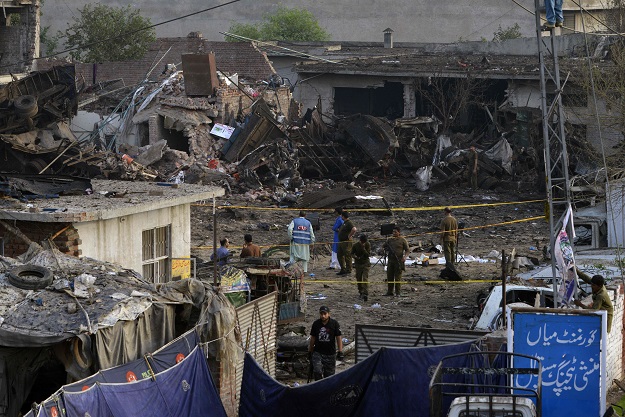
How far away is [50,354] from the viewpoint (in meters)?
11.9

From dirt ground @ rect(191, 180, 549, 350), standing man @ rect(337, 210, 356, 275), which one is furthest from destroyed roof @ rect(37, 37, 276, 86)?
standing man @ rect(337, 210, 356, 275)

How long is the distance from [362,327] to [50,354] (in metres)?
3.69

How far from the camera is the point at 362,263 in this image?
821 inches

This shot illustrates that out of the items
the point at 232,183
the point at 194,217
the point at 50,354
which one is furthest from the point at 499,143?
the point at 50,354

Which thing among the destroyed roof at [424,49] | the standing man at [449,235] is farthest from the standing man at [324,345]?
the destroyed roof at [424,49]

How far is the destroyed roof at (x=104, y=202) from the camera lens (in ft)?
48.7

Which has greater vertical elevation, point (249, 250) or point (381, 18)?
point (381, 18)

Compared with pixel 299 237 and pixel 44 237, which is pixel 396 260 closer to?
pixel 299 237

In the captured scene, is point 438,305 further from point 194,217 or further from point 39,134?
point 39,134

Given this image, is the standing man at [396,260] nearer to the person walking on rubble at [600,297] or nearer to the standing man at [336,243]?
the standing man at [336,243]

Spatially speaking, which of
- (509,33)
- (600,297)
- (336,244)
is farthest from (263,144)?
(509,33)

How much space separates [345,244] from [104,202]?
7.32 meters

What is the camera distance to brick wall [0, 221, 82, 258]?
49.5 feet

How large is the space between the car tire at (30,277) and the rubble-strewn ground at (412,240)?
5010mm
